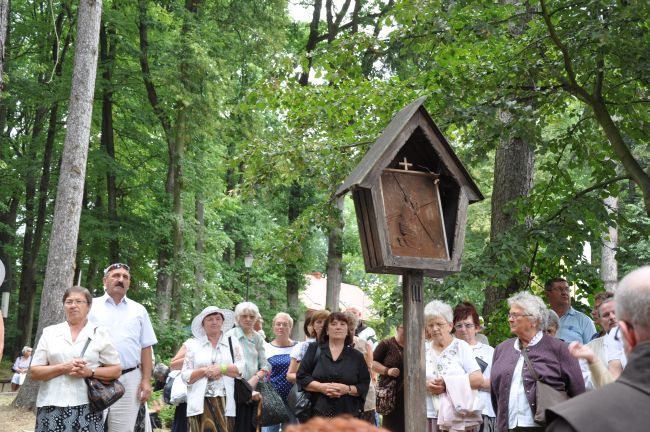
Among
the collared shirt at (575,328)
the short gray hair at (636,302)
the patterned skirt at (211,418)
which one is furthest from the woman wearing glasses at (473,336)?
the short gray hair at (636,302)

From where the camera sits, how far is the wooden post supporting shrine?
592 cm

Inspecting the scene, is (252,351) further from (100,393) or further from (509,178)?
(509,178)

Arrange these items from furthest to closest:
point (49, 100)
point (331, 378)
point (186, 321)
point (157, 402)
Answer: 1. point (186, 321)
2. point (49, 100)
3. point (157, 402)
4. point (331, 378)

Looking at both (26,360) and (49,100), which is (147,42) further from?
(26,360)

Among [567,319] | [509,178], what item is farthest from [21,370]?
[567,319]

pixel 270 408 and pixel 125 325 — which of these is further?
pixel 270 408

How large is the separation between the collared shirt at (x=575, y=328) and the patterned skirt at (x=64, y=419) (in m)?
5.13

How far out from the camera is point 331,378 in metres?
7.79

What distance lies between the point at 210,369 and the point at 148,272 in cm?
1844

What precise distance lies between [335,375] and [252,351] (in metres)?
1.78

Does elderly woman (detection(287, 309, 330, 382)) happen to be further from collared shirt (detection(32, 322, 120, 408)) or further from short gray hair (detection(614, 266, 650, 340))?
short gray hair (detection(614, 266, 650, 340))

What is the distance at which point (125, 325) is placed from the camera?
26.3 feet

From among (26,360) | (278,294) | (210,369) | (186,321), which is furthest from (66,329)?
(278,294)

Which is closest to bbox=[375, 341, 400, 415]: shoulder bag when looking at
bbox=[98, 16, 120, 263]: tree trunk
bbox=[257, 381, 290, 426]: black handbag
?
bbox=[257, 381, 290, 426]: black handbag
